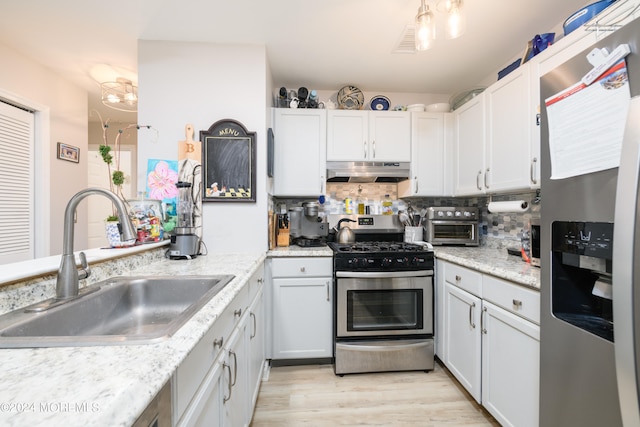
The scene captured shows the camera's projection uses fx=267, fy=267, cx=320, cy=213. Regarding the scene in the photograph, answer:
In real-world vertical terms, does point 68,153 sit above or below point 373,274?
above

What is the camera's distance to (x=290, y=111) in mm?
2402

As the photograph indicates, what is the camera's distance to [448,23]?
134cm

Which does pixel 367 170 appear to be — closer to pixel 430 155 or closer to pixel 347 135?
pixel 347 135

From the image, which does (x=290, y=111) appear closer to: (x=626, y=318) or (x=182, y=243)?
(x=182, y=243)

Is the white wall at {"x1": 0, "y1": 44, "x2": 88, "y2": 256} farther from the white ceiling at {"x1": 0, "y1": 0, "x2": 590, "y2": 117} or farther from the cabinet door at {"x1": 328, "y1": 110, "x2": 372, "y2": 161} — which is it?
the cabinet door at {"x1": 328, "y1": 110, "x2": 372, "y2": 161}

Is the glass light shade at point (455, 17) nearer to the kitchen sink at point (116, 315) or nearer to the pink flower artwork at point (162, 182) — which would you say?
the kitchen sink at point (116, 315)

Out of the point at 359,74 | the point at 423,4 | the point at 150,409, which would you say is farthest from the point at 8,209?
the point at 423,4

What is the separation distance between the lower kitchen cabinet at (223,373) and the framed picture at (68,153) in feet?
8.75

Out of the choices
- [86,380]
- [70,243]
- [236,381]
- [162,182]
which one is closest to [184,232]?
[162,182]

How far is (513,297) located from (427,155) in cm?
157

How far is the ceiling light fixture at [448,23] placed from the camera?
A: 130 cm

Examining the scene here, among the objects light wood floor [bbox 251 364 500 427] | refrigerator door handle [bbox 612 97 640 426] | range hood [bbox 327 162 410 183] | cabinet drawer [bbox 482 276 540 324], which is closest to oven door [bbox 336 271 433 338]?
light wood floor [bbox 251 364 500 427]

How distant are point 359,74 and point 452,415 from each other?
2.66 meters

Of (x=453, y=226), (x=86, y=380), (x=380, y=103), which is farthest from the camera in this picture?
(x=380, y=103)
